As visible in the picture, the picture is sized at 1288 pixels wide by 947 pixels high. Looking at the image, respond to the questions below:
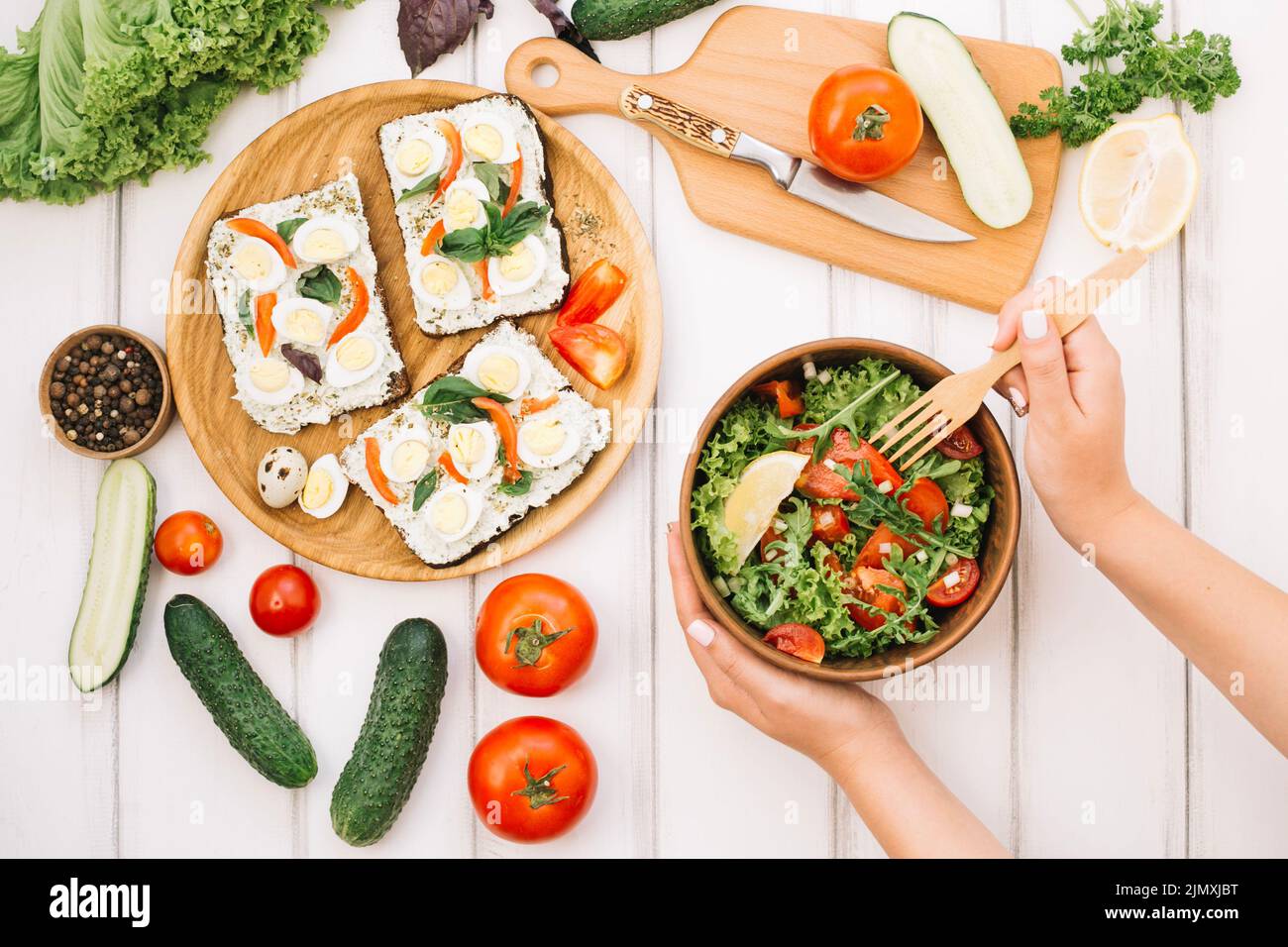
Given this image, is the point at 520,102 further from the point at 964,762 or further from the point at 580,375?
the point at 964,762

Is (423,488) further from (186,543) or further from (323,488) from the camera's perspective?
(186,543)

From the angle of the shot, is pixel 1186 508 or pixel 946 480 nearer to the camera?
pixel 946 480

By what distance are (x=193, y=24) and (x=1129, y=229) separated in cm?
225

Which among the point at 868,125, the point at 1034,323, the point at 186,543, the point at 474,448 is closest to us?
the point at 1034,323

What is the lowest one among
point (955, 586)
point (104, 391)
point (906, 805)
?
point (906, 805)

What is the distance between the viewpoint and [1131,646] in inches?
97.5

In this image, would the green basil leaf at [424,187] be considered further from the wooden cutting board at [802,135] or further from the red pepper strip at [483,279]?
the wooden cutting board at [802,135]

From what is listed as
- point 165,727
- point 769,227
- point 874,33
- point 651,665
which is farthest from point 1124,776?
point 165,727

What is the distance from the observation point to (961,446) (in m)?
2.13

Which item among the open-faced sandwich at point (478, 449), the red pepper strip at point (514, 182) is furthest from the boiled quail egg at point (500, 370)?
the red pepper strip at point (514, 182)

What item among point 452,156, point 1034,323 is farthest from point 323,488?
point 1034,323

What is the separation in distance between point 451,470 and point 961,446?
1174 millimetres

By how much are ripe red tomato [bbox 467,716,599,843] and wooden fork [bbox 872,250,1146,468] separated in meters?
1.03

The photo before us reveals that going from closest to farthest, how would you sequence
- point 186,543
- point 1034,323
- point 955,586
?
point 1034,323 → point 955,586 → point 186,543
